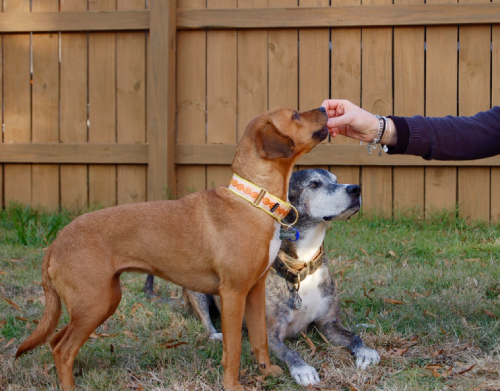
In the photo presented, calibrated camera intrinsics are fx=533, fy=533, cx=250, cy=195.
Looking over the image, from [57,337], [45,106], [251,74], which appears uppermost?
[251,74]

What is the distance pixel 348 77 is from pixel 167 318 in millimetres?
3633

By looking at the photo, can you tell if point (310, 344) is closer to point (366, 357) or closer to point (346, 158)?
point (366, 357)

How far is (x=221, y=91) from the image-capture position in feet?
20.4

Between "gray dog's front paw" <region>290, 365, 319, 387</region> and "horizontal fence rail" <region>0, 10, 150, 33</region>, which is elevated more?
"horizontal fence rail" <region>0, 10, 150, 33</region>

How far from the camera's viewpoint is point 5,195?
21.5ft

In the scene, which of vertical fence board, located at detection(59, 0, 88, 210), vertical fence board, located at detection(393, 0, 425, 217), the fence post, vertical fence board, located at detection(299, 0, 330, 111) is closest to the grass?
vertical fence board, located at detection(393, 0, 425, 217)

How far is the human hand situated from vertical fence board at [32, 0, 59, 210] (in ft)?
13.7

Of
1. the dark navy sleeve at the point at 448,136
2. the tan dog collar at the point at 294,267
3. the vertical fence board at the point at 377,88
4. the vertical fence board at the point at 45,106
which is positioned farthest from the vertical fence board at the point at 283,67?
the tan dog collar at the point at 294,267

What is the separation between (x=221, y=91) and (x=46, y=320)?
161 inches

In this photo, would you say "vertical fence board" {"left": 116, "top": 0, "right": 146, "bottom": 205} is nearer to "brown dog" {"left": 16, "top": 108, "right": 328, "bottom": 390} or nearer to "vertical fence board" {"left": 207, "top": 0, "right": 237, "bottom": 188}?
"vertical fence board" {"left": 207, "top": 0, "right": 237, "bottom": 188}

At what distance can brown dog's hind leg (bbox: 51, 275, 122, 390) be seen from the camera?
2539 millimetres

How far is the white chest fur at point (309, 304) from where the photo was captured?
3312 mm

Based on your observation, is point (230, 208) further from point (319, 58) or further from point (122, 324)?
point (319, 58)

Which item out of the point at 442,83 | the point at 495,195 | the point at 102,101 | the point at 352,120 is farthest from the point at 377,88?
the point at 102,101
